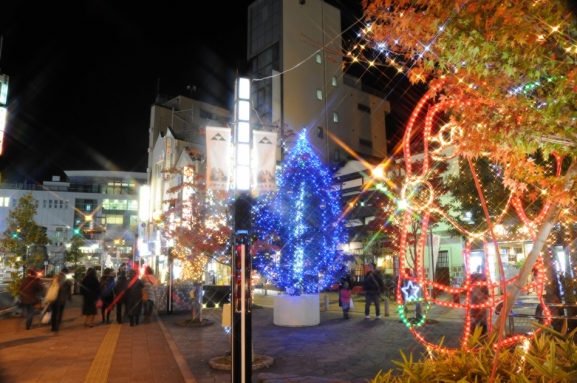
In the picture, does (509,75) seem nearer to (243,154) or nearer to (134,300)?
(243,154)

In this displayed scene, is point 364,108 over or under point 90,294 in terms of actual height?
over

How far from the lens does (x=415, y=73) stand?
5957mm

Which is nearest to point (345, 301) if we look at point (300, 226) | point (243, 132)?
point (300, 226)

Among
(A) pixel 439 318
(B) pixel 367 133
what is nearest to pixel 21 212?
(A) pixel 439 318

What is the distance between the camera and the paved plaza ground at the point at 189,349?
8.53 metres

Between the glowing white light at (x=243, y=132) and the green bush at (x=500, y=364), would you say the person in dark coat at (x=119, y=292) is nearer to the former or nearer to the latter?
the glowing white light at (x=243, y=132)

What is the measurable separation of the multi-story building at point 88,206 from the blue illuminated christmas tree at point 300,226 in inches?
2192

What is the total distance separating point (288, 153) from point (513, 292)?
39.8 feet

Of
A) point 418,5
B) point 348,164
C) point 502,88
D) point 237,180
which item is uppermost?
point 348,164

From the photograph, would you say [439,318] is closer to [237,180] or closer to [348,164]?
[237,180]

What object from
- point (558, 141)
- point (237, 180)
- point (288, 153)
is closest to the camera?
point (558, 141)

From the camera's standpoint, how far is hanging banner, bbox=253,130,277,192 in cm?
721

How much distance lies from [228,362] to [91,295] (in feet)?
25.6

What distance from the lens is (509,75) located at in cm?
480
